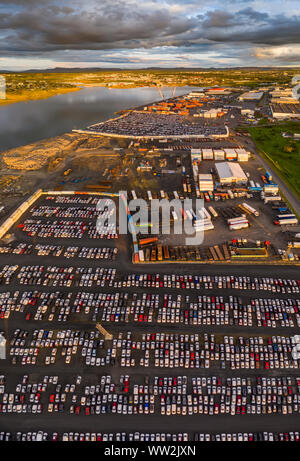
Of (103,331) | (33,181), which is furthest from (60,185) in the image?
(103,331)

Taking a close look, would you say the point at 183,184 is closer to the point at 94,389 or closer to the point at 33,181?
the point at 33,181

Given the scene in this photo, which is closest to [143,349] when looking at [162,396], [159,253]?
[162,396]

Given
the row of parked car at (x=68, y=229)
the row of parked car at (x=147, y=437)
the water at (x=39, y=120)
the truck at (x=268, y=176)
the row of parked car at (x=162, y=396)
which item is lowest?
the row of parked car at (x=147, y=437)

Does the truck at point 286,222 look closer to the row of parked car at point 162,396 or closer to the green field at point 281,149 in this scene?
the green field at point 281,149

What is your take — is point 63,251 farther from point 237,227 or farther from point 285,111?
point 285,111

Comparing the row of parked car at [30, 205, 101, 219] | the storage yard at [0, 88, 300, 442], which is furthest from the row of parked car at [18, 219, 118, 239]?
the row of parked car at [30, 205, 101, 219]

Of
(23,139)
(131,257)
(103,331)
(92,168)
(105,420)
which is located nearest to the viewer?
(105,420)

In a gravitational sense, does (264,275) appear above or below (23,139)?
below

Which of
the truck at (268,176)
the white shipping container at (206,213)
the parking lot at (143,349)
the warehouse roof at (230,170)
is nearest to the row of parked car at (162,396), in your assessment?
the parking lot at (143,349)
